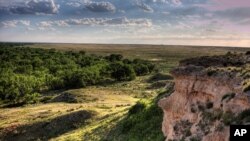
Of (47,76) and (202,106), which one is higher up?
(202,106)

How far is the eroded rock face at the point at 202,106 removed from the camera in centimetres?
2464

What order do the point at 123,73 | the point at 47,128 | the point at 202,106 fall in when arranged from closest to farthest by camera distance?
the point at 202,106
the point at 47,128
the point at 123,73

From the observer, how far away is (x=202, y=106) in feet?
94.5

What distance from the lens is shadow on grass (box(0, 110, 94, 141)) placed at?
5583 cm

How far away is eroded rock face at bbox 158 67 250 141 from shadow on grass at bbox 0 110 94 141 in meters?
25.3

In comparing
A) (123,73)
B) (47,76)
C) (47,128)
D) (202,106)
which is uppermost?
(202,106)

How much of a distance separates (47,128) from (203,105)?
33.0 m

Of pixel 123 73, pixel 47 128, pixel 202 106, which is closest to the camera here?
pixel 202 106

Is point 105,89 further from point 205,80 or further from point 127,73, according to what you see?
point 205,80

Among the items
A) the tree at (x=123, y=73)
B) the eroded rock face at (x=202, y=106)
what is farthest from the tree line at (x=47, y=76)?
the eroded rock face at (x=202, y=106)

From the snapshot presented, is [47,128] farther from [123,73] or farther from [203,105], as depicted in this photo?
[123,73]

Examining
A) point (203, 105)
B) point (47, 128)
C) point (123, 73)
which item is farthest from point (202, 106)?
point (123, 73)

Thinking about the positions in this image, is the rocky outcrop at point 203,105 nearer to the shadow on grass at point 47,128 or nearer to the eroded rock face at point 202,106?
the eroded rock face at point 202,106

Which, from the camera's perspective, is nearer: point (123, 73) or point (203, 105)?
point (203, 105)
